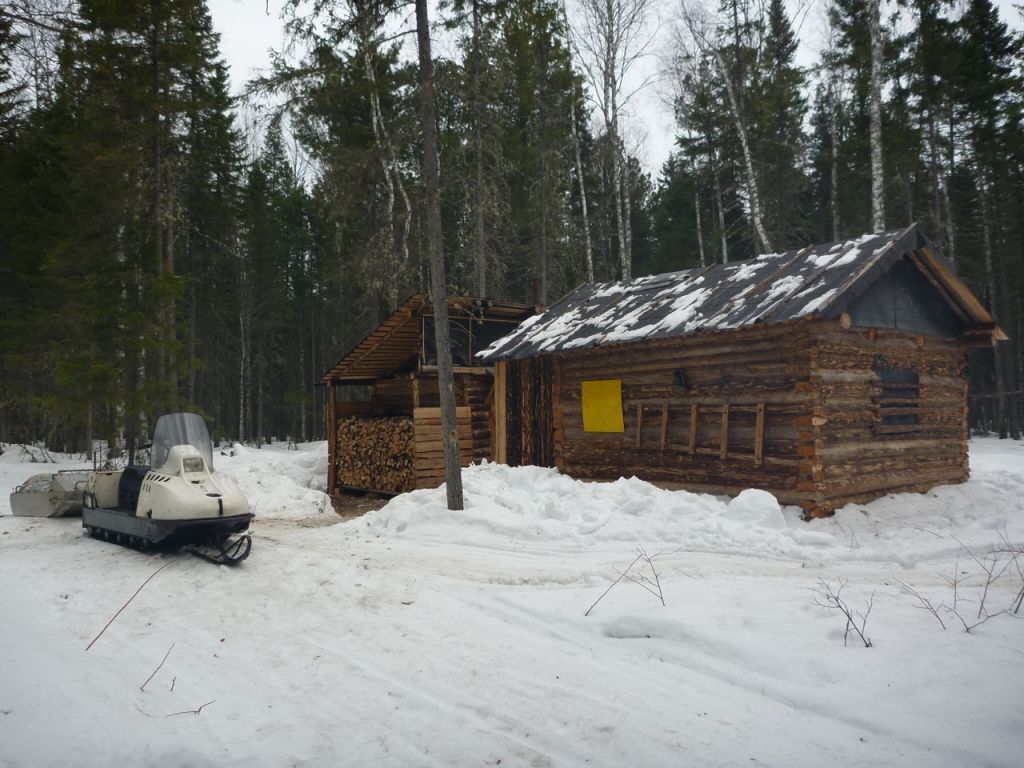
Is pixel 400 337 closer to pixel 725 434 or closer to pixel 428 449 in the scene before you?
pixel 428 449

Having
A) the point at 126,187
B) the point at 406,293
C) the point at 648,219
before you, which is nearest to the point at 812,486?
the point at 406,293

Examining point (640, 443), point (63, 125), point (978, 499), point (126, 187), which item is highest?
point (63, 125)

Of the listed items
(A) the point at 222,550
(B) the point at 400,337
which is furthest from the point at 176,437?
(B) the point at 400,337

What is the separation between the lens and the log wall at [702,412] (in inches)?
395

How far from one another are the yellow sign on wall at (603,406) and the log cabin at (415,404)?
3.06 m

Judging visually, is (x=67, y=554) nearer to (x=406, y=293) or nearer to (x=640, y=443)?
(x=640, y=443)

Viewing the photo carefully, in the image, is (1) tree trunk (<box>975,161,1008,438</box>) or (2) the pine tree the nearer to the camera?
(2) the pine tree

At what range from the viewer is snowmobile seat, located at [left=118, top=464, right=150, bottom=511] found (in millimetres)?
8922

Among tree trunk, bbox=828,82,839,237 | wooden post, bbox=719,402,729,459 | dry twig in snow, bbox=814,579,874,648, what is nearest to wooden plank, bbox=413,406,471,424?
wooden post, bbox=719,402,729,459

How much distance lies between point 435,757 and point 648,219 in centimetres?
3763

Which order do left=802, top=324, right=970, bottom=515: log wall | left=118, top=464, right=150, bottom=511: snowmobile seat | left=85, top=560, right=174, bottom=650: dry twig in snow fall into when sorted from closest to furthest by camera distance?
1. left=85, top=560, right=174, bottom=650: dry twig in snow
2. left=118, top=464, right=150, bottom=511: snowmobile seat
3. left=802, top=324, right=970, bottom=515: log wall

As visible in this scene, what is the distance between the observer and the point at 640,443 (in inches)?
472

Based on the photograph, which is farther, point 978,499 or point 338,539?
point 978,499

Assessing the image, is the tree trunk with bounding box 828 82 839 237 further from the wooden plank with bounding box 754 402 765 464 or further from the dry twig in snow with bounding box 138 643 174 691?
the dry twig in snow with bounding box 138 643 174 691
